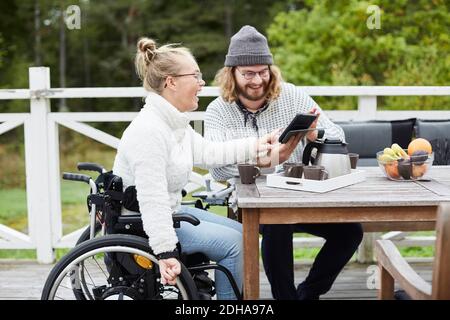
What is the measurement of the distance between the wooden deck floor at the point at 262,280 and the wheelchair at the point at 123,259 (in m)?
1.04

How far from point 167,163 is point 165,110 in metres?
0.18

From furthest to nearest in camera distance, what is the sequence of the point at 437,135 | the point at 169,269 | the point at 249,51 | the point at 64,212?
1. the point at 64,212
2. the point at 437,135
3. the point at 249,51
4. the point at 169,269

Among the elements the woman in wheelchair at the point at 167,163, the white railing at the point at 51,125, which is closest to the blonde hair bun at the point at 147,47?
the woman in wheelchair at the point at 167,163

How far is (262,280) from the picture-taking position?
345cm

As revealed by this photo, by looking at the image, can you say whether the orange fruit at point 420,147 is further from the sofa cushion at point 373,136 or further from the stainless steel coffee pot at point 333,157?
the sofa cushion at point 373,136

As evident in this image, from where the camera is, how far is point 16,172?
40.8 ft

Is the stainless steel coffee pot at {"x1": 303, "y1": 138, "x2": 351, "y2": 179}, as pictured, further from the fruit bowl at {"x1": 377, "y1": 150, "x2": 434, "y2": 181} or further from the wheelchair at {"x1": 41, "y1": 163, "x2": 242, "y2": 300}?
the wheelchair at {"x1": 41, "y1": 163, "x2": 242, "y2": 300}

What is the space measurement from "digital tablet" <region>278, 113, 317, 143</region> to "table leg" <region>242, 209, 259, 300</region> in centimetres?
39

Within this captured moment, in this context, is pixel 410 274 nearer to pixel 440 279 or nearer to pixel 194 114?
pixel 440 279

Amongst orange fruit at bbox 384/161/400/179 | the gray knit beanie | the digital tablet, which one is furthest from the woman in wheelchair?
orange fruit at bbox 384/161/400/179

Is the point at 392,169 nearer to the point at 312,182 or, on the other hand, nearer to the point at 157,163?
the point at 312,182

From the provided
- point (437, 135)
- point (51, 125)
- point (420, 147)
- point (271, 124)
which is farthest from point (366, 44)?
point (420, 147)

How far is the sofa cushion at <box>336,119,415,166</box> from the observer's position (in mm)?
3354

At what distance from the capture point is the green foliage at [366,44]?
31.1 ft
